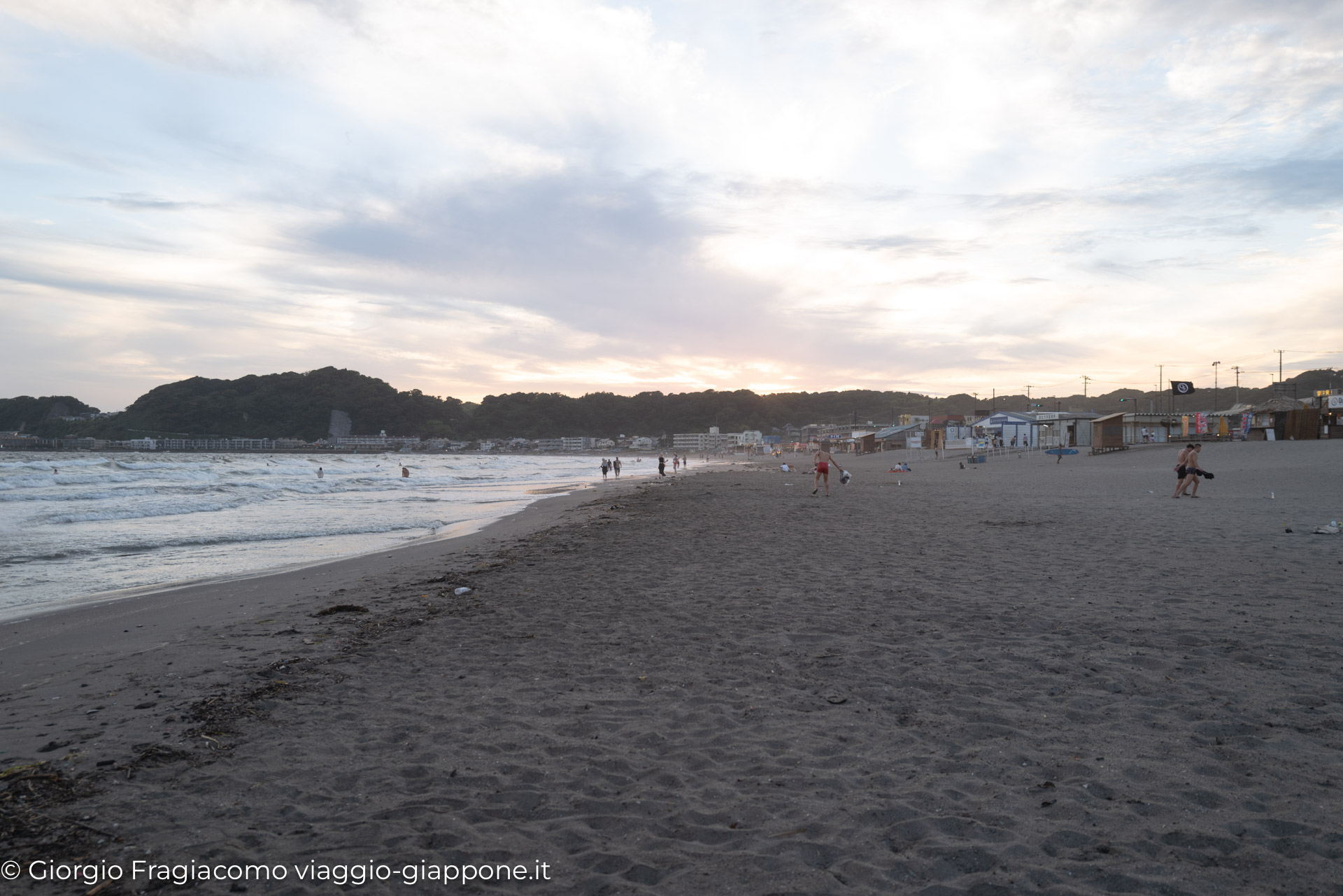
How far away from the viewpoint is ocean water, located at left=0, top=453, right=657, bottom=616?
9750mm

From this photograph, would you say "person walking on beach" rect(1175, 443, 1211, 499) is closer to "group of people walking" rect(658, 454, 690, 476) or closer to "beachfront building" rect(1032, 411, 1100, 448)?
"group of people walking" rect(658, 454, 690, 476)

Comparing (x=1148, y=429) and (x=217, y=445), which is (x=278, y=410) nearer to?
(x=217, y=445)

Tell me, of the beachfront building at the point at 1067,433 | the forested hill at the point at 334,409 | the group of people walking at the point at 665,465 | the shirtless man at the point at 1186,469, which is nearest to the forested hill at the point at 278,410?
the forested hill at the point at 334,409

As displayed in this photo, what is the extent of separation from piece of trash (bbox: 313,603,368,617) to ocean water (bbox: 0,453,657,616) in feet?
12.5

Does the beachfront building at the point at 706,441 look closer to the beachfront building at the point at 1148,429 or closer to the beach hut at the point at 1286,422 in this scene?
the beachfront building at the point at 1148,429

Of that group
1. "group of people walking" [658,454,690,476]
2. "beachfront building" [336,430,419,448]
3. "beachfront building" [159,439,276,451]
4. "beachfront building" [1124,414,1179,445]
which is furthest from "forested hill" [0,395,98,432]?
"beachfront building" [1124,414,1179,445]

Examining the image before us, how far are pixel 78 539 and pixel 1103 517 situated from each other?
20.4m

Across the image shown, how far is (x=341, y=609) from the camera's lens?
22.9ft

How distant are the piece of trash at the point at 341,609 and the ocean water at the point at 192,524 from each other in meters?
3.81

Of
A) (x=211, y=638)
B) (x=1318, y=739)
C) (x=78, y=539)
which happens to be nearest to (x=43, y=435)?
(x=78, y=539)

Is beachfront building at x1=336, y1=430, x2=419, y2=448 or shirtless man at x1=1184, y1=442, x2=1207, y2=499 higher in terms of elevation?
beachfront building at x1=336, y1=430, x2=419, y2=448

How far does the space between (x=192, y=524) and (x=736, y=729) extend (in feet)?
55.8

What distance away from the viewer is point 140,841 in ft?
8.88

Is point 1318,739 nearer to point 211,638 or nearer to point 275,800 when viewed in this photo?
point 275,800
